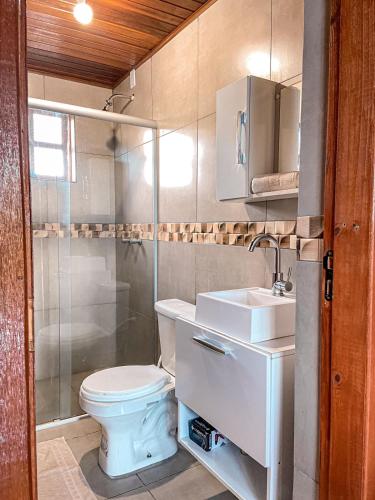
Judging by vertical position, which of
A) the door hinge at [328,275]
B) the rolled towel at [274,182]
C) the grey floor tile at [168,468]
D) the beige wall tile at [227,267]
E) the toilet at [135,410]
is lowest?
the grey floor tile at [168,468]

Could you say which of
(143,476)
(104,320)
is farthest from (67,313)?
(143,476)

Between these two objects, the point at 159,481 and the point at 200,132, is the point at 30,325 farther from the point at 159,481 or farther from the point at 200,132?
the point at 200,132

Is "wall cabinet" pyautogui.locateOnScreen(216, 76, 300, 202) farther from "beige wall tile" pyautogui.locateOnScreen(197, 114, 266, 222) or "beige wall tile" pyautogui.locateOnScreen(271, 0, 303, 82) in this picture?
"beige wall tile" pyautogui.locateOnScreen(197, 114, 266, 222)

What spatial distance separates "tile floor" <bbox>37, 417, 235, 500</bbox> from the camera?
1.71 m

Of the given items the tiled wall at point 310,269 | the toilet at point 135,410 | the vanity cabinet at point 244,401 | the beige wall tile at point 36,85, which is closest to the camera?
the tiled wall at point 310,269

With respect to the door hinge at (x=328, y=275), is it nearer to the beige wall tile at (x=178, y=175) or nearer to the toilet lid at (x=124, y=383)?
the toilet lid at (x=124, y=383)

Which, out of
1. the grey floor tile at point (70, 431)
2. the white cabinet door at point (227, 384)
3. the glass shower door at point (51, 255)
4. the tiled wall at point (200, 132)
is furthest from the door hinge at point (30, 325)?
the glass shower door at point (51, 255)

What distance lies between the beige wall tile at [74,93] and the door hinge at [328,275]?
2891 mm

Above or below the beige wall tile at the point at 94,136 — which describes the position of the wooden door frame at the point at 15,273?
below

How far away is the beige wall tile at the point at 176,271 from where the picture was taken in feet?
7.55

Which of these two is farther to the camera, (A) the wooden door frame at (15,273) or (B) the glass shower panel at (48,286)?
(B) the glass shower panel at (48,286)

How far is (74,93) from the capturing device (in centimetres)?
310

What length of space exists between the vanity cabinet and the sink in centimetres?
3

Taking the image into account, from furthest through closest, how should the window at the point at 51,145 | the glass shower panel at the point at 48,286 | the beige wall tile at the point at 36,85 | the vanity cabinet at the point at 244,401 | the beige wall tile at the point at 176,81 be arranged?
the beige wall tile at the point at 36,85 < the glass shower panel at the point at 48,286 < the window at the point at 51,145 < the beige wall tile at the point at 176,81 < the vanity cabinet at the point at 244,401
